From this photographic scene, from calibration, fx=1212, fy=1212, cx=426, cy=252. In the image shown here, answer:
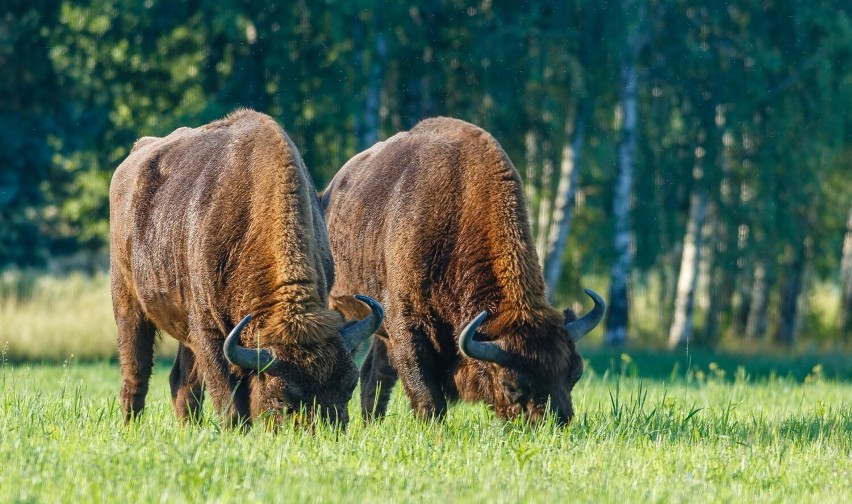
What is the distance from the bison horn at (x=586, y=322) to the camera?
26.5ft

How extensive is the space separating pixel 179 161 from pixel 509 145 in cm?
1417

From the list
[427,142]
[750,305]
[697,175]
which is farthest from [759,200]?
[427,142]

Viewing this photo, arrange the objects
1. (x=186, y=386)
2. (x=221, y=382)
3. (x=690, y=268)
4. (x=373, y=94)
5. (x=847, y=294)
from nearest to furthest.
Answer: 1. (x=221, y=382)
2. (x=186, y=386)
3. (x=373, y=94)
4. (x=690, y=268)
5. (x=847, y=294)

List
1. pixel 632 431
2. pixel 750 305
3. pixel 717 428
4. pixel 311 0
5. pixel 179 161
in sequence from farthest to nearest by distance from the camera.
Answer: pixel 750 305 → pixel 311 0 → pixel 179 161 → pixel 717 428 → pixel 632 431

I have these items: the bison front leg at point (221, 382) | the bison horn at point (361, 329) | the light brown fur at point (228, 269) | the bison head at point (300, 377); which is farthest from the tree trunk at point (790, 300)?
the bison head at point (300, 377)

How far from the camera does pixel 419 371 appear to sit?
835 centimetres

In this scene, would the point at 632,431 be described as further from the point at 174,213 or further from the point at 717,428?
the point at 174,213

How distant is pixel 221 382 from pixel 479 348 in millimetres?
1631

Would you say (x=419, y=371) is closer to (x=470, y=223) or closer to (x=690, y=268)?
(x=470, y=223)

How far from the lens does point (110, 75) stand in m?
21.8

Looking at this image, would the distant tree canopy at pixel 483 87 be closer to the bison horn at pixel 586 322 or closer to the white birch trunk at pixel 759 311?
the white birch trunk at pixel 759 311

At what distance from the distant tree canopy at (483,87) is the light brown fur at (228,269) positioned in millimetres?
10113

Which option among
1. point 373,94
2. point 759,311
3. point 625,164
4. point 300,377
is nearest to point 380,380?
point 300,377

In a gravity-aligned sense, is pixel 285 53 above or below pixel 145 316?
above
